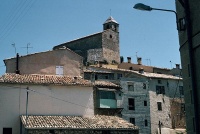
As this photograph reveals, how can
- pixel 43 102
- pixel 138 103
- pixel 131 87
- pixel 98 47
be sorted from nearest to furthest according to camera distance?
pixel 43 102, pixel 138 103, pixel 131 87, pixel 98 47

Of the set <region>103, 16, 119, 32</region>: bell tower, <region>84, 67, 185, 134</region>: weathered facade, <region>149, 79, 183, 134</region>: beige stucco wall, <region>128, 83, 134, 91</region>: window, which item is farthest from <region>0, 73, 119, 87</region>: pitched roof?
<region>103, 16, 119, 32</region>: bell tower

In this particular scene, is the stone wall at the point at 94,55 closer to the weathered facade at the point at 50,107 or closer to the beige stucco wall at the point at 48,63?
the beige stucco wall at the point at 48,63

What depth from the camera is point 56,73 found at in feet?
138

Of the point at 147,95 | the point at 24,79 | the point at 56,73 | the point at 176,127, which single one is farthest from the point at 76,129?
the point at 176,127

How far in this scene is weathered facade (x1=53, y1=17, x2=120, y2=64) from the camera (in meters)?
76.2

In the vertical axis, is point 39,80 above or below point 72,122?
above

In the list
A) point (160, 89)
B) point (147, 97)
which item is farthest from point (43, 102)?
point (160, 89)

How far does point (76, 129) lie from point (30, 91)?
6.32m

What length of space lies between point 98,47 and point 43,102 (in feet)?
145

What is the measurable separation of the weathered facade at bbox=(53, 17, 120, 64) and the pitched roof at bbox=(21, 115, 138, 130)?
41.1 metres

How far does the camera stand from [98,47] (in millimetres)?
77125

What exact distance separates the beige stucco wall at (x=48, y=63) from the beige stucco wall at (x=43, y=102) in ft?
24.7

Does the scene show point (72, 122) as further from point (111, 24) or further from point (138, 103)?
point (111, 24)

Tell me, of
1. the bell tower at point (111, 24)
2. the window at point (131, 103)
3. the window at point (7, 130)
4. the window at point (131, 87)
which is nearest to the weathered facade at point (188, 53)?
the window at point (7, 130)
